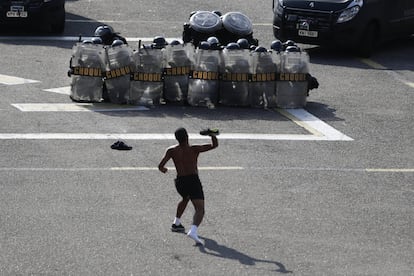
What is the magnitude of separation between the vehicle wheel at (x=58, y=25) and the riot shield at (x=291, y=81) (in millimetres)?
7721

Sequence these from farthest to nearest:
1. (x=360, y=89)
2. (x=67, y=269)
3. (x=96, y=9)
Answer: (x=96, y=9) → (x=360, y=89) → (x=67, y=269)

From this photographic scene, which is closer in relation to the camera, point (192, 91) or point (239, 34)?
point (192, 91)

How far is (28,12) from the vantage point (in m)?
25.9

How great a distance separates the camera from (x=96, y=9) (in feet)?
98.6

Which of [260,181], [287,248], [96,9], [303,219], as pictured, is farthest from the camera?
[96,9]

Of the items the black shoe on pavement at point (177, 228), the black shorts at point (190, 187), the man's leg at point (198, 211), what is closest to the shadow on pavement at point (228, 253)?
the man's leg at point (198, 211)

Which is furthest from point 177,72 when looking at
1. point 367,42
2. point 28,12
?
point 28,12

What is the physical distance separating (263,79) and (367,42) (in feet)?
17.9

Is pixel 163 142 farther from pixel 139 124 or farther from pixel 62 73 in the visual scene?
pixel 62 73

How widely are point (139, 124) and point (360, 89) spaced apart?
522 cm

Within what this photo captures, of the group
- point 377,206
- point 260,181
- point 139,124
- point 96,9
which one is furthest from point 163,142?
point 96,9

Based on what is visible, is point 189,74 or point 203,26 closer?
point 189,74

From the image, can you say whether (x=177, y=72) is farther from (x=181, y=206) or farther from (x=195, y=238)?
(x=195, y=238)

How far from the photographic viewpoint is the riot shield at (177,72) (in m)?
20.4
